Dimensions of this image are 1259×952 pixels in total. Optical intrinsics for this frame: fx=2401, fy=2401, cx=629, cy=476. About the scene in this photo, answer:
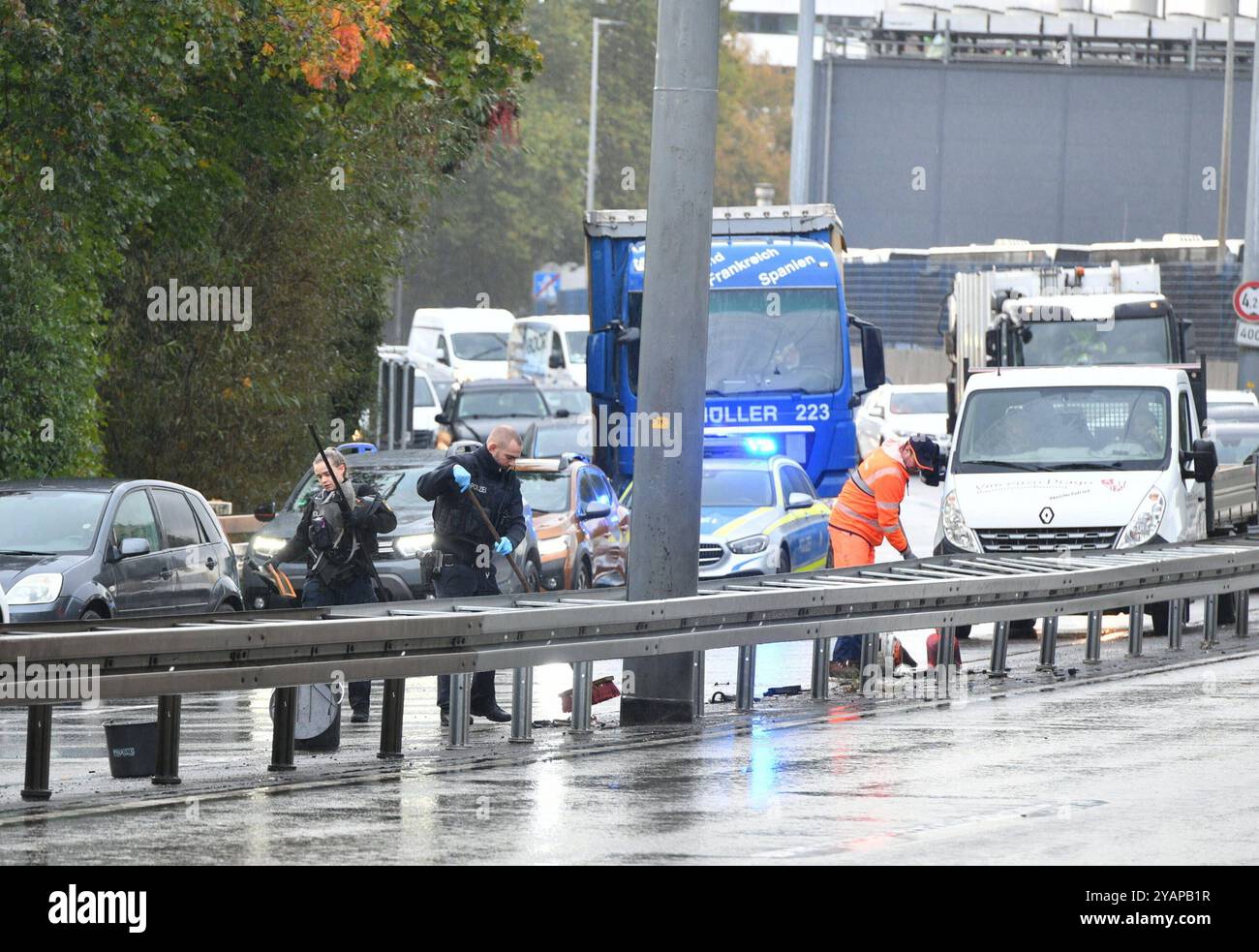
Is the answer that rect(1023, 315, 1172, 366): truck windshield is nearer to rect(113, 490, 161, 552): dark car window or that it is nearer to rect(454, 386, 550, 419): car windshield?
rect(113, 490, 161, 552): dark car window

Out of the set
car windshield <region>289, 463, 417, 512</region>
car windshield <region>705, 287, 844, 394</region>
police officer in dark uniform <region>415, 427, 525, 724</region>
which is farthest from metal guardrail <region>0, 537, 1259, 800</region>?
car windshield <region>705, 287, 844, 394</region>

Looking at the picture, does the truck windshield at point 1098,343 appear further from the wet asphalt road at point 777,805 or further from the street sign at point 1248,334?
the wet asphalt road at point 777,805

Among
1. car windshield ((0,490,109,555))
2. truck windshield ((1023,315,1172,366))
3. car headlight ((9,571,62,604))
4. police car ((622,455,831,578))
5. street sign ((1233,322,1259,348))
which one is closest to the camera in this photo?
car headlight ((9,571,62,604))

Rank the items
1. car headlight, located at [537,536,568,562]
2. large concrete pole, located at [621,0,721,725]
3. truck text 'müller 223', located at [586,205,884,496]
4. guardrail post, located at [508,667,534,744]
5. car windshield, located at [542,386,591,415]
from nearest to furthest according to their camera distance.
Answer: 1. guardrail post, located at [508,667,534,744]
2. large concrete pole, located at [621,0,721,725]
3. car headlight, located at [537,536,568,562]
4. truck text 'müller 223', located at [586,205,884,496]
5. car windshield, located at [542,386,591,415]

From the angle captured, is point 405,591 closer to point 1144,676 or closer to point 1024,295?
point 1144,676

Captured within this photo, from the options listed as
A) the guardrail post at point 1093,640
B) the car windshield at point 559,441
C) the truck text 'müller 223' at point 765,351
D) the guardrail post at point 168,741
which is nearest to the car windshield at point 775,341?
the truck text 'müller 223' at point 765,351

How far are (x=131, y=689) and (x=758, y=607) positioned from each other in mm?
4442

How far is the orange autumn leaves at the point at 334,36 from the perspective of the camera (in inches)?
838

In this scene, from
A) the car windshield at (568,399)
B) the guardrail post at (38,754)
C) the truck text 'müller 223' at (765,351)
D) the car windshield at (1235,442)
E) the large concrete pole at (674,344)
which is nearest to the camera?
the guardrail post at (38,754)

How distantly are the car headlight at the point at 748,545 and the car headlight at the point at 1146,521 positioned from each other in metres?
3.47

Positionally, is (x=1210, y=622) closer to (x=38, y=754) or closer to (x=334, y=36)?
(x=334, y=36)

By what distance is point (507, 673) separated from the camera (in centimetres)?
1761

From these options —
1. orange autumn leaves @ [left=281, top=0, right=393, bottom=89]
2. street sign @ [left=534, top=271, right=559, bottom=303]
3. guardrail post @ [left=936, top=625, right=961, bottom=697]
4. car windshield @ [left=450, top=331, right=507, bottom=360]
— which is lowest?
guardrail post @ [left=936, top=625, right=961, bottom=697]

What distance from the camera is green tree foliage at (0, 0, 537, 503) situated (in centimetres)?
1953
